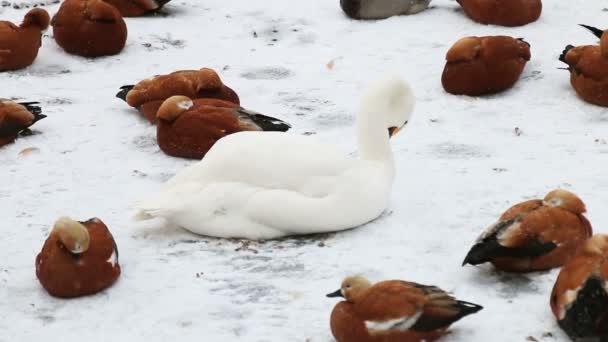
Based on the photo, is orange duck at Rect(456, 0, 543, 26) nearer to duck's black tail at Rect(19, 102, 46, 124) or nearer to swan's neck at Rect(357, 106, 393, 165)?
swan's neck at Rect(357, 106, 393, 165)

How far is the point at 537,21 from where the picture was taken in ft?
24.7

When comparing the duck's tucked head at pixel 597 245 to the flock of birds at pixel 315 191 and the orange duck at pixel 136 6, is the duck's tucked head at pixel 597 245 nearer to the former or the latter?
the flock of birds at pixel 315 191

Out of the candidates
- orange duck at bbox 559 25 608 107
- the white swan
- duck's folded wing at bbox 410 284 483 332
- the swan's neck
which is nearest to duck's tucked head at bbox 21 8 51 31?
the white swan

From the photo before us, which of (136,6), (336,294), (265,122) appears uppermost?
(336,294)

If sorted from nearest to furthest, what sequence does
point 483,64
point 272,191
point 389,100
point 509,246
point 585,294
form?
point 585,294 → point 509,246 → point 272,191 → point 389,100 → point 483,64

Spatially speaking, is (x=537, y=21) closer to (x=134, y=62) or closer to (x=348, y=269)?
(x=134, y=62)

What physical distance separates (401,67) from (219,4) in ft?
6.14

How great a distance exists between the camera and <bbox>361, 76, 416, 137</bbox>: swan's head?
486cm

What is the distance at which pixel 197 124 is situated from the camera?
5.58m

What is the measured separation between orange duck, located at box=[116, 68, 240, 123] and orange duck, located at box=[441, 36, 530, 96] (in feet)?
4.08

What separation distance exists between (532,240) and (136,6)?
4394mm

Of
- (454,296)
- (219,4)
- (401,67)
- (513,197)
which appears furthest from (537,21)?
(454,296)

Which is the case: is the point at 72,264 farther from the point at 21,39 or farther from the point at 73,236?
the point at 21,39

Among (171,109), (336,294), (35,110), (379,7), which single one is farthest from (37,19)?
(336,294)
